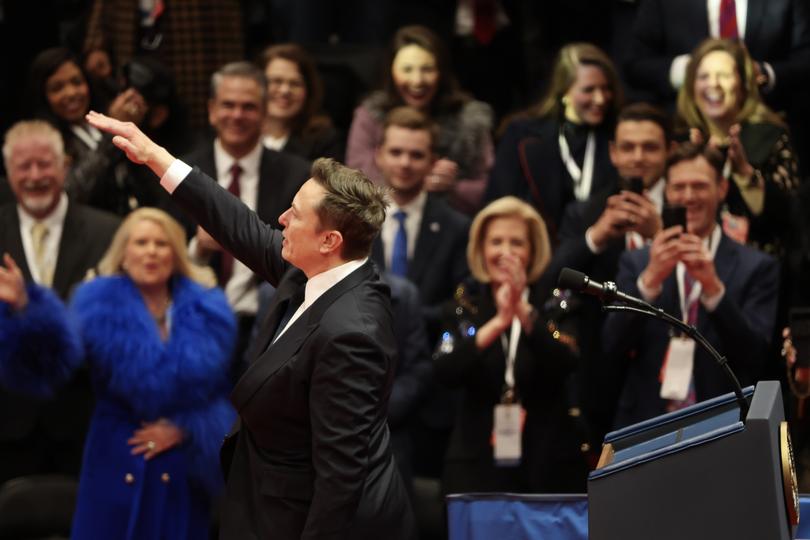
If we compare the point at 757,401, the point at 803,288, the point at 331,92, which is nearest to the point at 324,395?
the point at 757,401

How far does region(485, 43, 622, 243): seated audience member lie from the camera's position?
6551mm

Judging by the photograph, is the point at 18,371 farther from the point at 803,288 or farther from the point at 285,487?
the point at 803,288

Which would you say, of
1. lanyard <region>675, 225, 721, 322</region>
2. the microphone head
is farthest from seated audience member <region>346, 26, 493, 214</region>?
the microphone head

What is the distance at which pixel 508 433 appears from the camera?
18.0 feet

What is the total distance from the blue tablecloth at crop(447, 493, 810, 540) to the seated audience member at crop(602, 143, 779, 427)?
1579 millimetres

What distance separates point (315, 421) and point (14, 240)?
9.27ft

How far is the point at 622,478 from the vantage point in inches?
123

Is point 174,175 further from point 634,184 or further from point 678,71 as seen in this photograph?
point 678,71

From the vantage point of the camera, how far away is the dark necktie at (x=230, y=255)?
20.6 ft

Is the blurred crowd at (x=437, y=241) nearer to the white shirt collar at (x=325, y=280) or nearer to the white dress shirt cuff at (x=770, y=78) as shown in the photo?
the white dress shirt cuff at (x=770, y=78)

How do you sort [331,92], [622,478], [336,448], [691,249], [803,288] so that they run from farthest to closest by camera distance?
[331,92]
[803,288]
[691,249]
[336,448]
[622,478]

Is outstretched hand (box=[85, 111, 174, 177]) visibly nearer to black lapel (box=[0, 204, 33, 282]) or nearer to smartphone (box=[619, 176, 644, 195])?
black lapel (box=[0, 204, 33, 282])

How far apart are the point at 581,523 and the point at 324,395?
720 millimetres

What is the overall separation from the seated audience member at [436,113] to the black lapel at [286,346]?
3109mm
